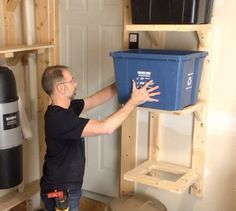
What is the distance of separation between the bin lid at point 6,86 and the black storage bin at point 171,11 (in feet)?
2.86

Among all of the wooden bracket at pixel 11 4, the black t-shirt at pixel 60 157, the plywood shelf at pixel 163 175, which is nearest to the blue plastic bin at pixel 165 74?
the black t-shirt at pixel 60 157

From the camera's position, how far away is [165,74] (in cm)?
208

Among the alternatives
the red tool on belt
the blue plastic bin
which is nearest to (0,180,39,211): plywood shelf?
the red tool on belt

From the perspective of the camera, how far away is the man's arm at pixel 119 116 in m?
2.03

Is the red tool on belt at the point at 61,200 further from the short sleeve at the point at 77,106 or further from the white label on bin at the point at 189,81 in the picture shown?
the white label on bin at the point at 189,81

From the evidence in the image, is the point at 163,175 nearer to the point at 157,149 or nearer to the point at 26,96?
the point at 157,149

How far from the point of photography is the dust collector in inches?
96.7

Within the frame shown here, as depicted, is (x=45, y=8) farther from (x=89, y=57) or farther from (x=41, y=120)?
(x=41, y=120)

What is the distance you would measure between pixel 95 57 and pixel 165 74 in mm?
901

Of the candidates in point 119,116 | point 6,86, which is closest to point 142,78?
point 119,116

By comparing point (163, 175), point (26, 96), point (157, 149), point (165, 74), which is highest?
point (165, 74)

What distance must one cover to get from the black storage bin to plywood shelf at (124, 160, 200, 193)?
3.14 ft

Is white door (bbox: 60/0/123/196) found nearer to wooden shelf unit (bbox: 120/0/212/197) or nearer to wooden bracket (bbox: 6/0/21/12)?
wooden shelf unit (bbox: 120/0/212/197)

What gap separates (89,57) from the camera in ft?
9.46
